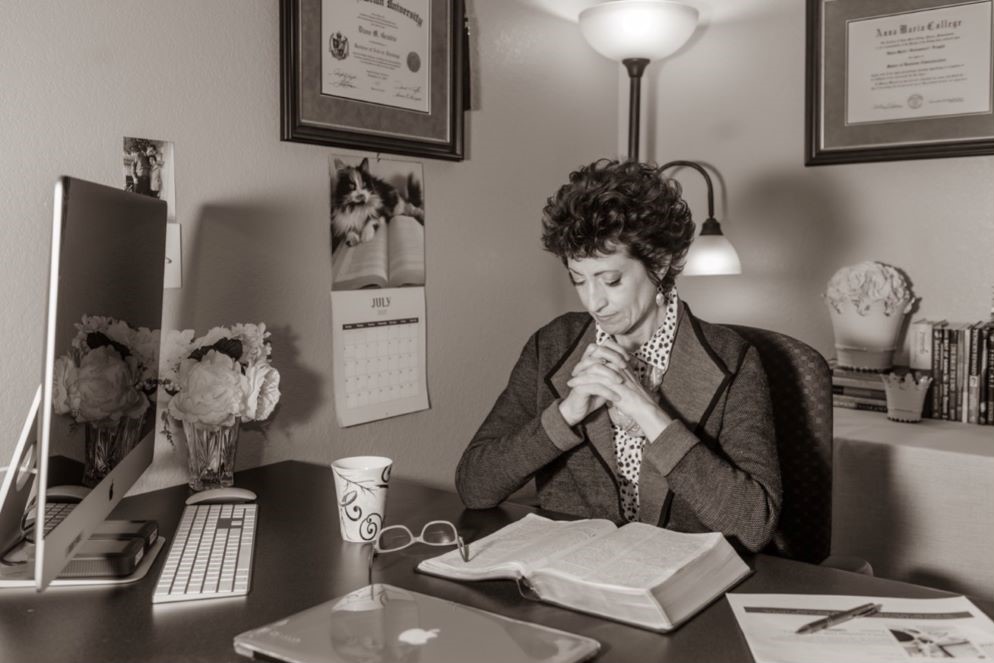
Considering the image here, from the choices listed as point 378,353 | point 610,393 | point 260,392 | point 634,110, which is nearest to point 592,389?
point 610,393

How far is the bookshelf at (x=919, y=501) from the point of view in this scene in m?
1.95

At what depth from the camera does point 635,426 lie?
1587 millimetres

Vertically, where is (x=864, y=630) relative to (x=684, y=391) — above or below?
below

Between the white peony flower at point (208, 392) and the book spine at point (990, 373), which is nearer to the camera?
the white peony flower at point (208, 392)

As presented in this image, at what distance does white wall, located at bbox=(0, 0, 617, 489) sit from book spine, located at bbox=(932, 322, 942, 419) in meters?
0.97

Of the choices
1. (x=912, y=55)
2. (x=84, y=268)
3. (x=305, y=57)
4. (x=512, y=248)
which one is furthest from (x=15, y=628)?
(x=912, y=55)

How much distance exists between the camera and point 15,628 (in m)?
0.96

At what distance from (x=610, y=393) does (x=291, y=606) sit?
0.61m

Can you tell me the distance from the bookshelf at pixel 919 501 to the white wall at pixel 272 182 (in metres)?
0.89

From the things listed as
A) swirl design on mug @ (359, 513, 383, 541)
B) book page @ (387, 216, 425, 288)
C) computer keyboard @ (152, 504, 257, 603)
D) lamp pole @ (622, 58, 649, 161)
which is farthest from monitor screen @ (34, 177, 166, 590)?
lamp pole @ (622, 58, 649, 161)

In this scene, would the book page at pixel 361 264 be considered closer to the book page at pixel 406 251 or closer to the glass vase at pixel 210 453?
the book page at pixel 406 251
